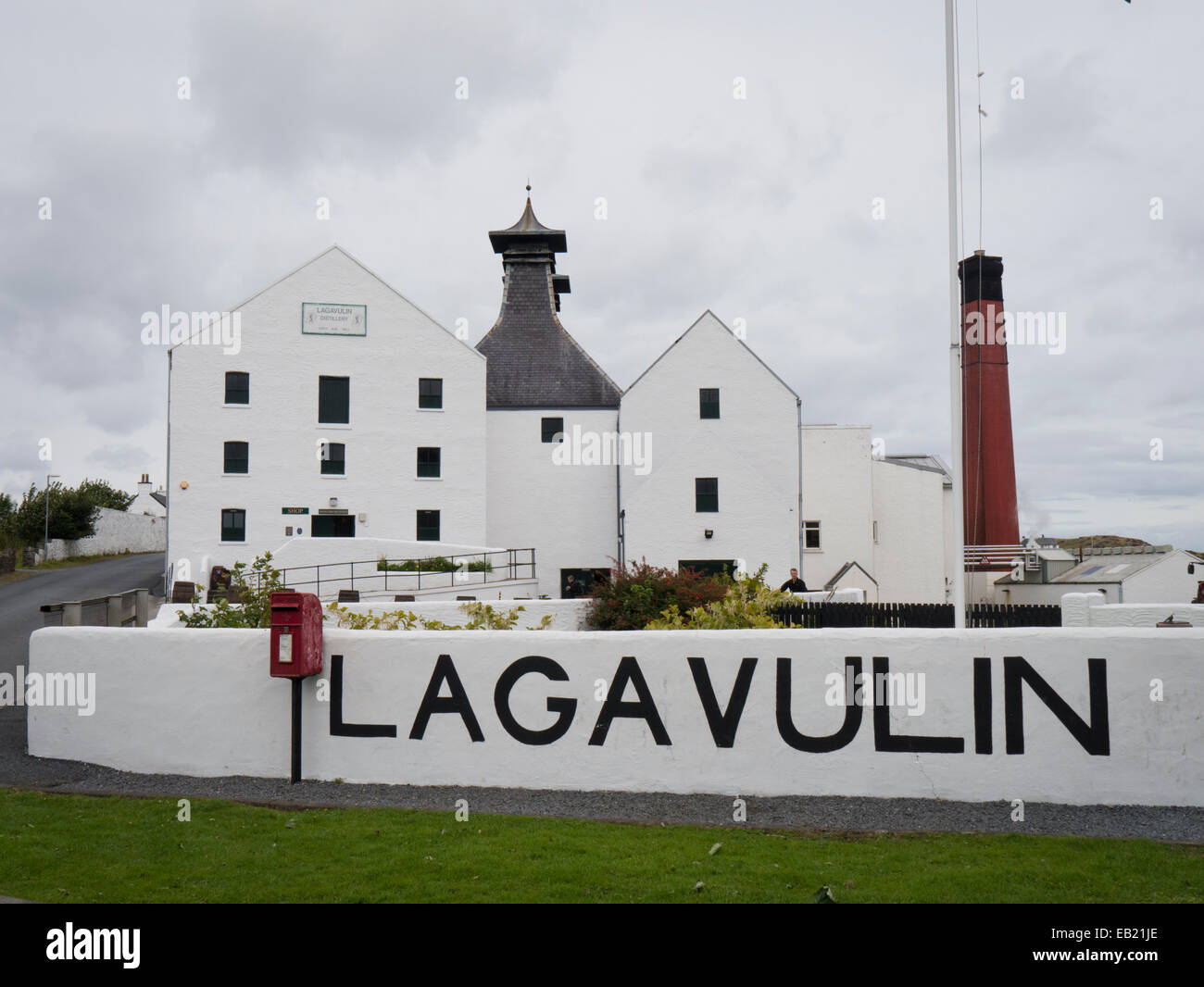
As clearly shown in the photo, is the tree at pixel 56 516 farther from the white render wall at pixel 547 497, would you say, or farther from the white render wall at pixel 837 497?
the white render wall at pixel 837 497

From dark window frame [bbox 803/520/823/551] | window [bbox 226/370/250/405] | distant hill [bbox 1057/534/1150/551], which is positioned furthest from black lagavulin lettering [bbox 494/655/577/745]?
distant hill [bbox 1057/534/1150/551]

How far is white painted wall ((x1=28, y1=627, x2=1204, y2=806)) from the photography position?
8664 mm

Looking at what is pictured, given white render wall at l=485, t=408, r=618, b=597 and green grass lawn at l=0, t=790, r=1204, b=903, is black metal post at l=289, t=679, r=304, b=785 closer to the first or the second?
green grass lawn at l=0, t=790, r=1204, b=903

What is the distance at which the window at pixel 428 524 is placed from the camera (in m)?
33.7

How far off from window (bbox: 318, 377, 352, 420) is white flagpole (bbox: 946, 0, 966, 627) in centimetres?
2518

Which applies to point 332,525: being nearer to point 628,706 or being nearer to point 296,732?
point 296,732

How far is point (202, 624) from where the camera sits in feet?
40.9

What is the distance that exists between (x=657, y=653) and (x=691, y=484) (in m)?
24.2

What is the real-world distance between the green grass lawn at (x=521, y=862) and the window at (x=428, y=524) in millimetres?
25487

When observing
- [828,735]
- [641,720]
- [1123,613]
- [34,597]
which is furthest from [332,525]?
[828,735]
